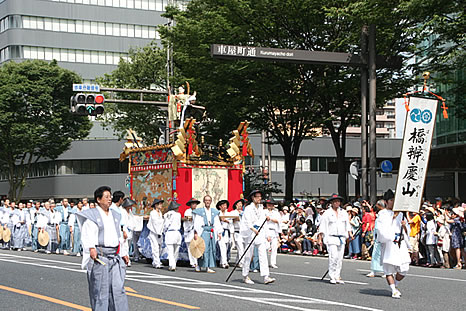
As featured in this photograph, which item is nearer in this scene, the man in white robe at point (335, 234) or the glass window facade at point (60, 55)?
the man in white robe at point (335, 234)

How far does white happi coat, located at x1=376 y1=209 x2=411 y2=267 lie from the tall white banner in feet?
1.05

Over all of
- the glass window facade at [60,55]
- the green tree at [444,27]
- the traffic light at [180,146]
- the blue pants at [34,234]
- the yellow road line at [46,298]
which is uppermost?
the glass window facade at [60,55]

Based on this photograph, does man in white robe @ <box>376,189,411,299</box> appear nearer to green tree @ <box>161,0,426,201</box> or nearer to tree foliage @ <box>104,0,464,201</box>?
tree foliage @ <box>104,0,464,201</box>

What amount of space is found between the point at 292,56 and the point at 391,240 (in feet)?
30.1

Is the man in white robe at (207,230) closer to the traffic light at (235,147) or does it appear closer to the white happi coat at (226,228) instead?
the white happi coat at (226,228)

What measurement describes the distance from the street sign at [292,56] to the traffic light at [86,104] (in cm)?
453

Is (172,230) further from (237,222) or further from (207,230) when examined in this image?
(237,222)

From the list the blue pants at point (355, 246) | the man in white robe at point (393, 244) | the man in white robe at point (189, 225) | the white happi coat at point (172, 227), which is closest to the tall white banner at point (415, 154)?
the man in white robe at point (393, 244)

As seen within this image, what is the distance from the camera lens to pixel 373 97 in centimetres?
1966

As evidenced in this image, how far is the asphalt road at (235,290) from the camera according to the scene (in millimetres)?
10211

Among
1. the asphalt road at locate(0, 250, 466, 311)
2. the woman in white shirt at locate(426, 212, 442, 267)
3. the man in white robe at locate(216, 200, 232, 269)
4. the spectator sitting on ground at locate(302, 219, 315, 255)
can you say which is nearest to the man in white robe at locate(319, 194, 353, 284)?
the asphalt road at locate(0, 250, 466, 311)

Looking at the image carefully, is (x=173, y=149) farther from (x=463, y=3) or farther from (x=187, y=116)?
(x=463, y=3)

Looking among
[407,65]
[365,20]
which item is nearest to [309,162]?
[407,65]

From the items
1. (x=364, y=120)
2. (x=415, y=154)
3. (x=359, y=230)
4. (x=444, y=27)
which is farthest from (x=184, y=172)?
(x=444, y=27)
